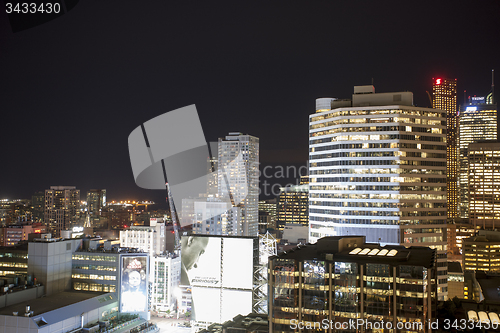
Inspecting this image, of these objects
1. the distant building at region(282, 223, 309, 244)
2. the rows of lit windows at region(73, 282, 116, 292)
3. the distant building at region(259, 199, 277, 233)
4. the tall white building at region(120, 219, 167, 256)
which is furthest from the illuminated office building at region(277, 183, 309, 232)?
the rows of lit windows at region(73, 282, 116, 292)

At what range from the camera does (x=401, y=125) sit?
188ft

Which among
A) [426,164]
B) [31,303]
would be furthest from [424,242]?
[31,303]

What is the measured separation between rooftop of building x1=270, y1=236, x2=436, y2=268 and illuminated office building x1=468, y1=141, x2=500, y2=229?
119626mm

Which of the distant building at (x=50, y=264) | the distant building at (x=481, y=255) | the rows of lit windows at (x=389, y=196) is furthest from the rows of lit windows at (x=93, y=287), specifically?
the distant building at (x=481, y=255)

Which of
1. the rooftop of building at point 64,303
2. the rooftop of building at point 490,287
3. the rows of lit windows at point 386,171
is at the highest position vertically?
the rows of lit windows at point 386,171

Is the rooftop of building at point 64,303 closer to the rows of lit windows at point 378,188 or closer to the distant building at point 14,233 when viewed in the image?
the rows of lit windows at point 378,188

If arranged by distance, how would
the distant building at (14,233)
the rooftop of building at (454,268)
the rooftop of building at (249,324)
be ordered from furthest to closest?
1. the distant building at (14,233)
2. the rooftop of building at (454,268)
3. the rooftop of building at (249,324)

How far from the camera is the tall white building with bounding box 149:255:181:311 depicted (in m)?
68.6

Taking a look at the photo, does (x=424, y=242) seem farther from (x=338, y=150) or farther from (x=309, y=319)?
(x=309, y=319)

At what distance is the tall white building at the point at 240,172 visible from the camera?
134m

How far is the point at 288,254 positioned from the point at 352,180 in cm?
3028

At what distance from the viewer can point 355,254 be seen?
3009cm

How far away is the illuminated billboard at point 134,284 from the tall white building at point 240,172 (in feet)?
249

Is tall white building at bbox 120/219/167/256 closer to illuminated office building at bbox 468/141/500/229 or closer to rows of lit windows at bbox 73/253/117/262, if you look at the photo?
rows of lit windows at bbox 73/253/117/262
